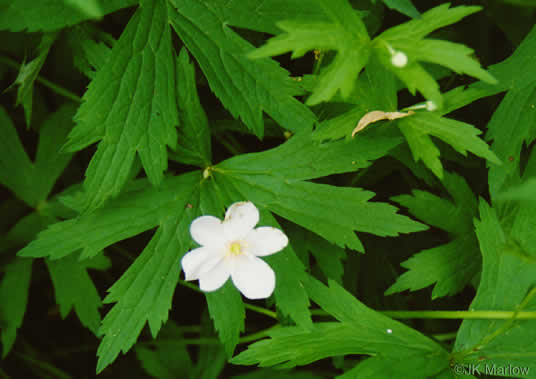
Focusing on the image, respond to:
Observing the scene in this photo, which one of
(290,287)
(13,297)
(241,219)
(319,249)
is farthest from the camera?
(13,297)

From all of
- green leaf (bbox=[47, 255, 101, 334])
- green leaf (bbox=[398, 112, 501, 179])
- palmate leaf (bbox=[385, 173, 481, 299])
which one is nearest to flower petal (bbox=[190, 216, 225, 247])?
green leaf (bbox=[398, 112, 501, 179])

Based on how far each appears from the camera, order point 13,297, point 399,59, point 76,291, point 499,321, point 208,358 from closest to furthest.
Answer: point 399,59 < point 499,321 < point 76,291 < point 13,297 < point 208,358

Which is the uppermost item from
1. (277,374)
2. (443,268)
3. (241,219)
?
(241,219)

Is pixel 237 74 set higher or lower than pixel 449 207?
higher

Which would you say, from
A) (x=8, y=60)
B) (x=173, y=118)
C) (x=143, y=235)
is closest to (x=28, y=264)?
(x=143, y=235)

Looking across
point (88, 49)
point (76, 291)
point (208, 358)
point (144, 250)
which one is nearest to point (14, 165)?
point (76, 291)

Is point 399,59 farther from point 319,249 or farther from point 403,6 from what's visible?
point 319,249

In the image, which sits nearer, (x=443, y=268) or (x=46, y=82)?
(x=443, y=268)

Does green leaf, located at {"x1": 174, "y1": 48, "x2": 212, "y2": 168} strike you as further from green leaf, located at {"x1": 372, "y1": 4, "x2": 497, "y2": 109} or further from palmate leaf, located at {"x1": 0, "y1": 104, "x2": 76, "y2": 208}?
palmate leaf, located at {"x1": 0, "y1": 104, "x2": 76, "y2": 208}
